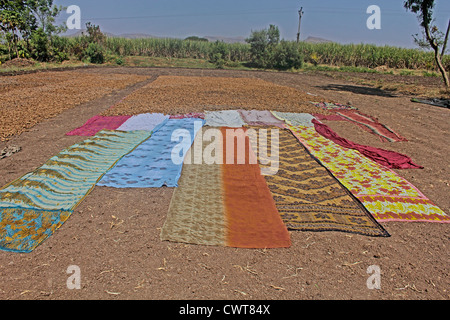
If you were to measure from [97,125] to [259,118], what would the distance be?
12.4ft

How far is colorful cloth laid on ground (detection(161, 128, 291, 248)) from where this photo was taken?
2844 millimetres

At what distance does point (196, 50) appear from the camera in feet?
113

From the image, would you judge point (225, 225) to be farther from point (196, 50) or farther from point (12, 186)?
point (196, 50)

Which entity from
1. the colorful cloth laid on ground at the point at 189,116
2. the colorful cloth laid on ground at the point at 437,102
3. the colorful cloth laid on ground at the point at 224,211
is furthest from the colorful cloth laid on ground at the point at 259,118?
the colorful cloth laid on ground at the point at 437,102

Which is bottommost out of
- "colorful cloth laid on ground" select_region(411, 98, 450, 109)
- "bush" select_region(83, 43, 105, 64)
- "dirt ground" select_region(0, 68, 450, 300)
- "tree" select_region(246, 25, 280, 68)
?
"dirt ground" select_region(0, 68, 450, 300)

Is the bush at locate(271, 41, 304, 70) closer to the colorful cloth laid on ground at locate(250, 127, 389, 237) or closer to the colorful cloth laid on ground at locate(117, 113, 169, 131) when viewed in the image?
the colorful cloth laid on ground at locate(117, 113, 169, 131)

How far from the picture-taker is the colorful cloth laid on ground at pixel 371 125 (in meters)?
6.22

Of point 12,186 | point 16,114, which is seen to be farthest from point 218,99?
point 12,186

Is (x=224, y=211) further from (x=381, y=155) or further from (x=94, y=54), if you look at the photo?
(x=94, y=54)

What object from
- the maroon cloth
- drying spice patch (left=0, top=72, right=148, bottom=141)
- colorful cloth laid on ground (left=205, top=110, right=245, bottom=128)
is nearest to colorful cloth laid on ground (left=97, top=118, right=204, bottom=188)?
colorful cloth laid on ground (left=205, top=110, right=245, bottom=128)

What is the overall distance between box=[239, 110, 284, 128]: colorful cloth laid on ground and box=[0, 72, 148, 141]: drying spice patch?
472 centimetres

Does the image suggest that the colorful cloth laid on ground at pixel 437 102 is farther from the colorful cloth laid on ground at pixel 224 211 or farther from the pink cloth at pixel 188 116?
the colorful cloth laid on ground at pixel 224 211

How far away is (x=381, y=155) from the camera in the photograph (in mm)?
5051
